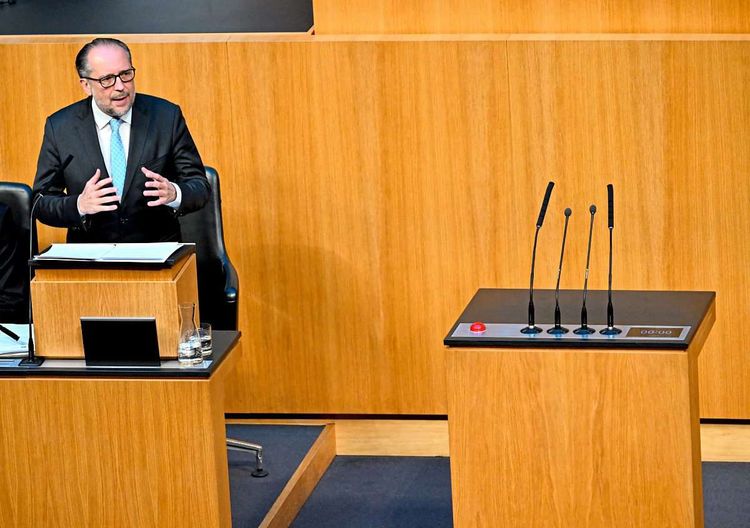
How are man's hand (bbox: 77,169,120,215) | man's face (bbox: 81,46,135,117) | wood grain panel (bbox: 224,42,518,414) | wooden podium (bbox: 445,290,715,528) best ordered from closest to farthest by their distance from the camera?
wooden podium (bbox: 445,290,715,528)
man's hand (bbox: 77,169,120,215)
man's face (bbox: 81,46,135,117)
wood grain panel (bbox: 224,42,518,414)

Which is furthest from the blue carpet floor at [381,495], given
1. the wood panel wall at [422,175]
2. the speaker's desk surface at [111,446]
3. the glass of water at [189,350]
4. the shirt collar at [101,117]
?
the shirt collar at [101,117]

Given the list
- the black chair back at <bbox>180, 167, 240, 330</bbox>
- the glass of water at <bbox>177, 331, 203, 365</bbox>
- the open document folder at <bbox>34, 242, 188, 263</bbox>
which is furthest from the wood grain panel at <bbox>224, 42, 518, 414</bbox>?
the glass of water at <bbox>177, 331, 203, 365</bbox>

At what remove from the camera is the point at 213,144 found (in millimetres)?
5477

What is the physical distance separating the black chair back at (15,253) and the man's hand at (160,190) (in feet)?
2.29

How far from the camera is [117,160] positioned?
461 centimetres

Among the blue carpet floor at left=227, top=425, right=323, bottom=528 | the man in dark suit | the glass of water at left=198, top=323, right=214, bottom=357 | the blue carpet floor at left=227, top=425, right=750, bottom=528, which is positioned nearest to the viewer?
the glass of water at left=198, top=323, right=214, bottom=357

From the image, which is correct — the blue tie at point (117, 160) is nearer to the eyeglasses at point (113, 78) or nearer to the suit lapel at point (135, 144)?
the suit lapel at point (135, 144)

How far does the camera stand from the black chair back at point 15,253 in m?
4.75

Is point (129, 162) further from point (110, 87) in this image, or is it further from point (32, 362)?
point (32, 362)

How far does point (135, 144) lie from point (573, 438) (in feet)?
6.17

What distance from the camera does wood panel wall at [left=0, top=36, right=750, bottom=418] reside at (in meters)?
5.13

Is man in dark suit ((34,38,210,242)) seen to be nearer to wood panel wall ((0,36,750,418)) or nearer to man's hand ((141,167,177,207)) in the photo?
man's hand ((141,167,177,207))

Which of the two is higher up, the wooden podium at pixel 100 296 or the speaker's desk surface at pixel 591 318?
the wooden podium at pixel 100 296

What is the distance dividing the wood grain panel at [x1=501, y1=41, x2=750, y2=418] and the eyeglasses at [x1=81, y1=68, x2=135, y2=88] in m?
1.57
